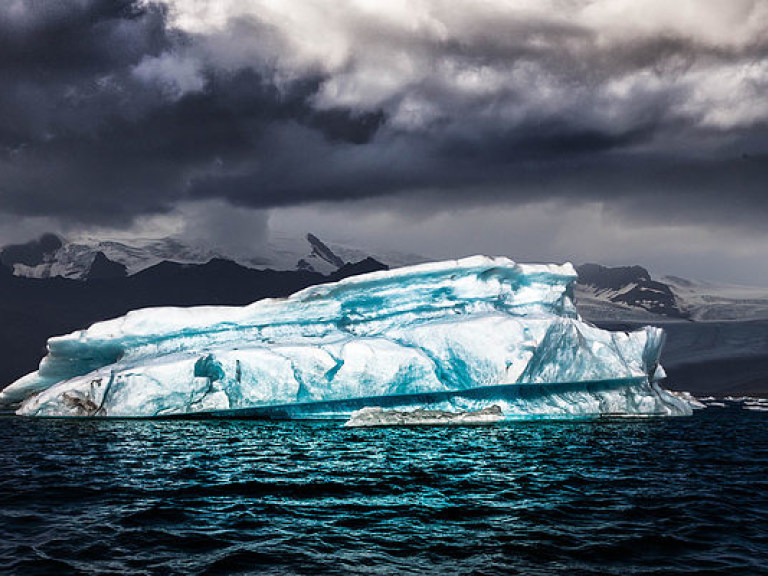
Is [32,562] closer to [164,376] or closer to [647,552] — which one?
[647,552]

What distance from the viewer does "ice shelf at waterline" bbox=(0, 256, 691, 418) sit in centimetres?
2905

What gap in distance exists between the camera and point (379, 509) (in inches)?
399

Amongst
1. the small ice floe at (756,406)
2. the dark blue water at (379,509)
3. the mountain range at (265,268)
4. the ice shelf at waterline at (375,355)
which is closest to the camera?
the dark blue water at (379,509)

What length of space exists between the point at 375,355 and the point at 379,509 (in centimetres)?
1854

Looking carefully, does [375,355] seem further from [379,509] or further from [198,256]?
[198,256]

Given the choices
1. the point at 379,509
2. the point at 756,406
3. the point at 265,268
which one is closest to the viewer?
the point at 379,509

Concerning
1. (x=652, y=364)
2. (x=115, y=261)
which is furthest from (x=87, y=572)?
(x=115, y=261)

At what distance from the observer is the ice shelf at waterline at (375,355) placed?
29.0 metres

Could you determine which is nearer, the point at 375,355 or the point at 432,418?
the point at 432,418

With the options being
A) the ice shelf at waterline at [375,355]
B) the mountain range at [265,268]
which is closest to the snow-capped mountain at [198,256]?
the mountain range at [265,268]

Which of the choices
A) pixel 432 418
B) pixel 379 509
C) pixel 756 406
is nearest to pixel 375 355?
pixel 432 418

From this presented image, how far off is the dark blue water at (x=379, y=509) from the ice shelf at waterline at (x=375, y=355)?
9379mm

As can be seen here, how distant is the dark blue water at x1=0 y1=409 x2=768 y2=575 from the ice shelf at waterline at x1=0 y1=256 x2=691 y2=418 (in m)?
9.38

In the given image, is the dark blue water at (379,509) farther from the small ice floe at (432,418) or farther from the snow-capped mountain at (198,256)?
the snow-capped mountain at (198,256)
